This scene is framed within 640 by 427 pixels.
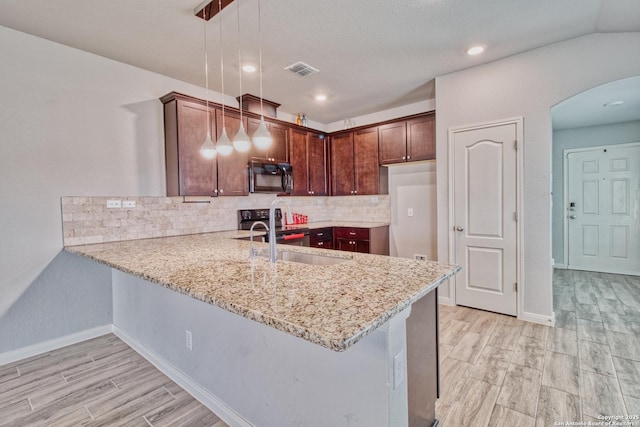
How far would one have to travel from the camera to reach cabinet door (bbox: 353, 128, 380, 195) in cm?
455

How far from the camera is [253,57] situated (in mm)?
2918

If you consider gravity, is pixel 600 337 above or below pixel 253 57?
below

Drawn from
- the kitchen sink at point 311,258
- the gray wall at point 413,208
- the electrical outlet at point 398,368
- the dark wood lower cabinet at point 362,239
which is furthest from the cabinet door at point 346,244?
the electrical outlet at point 398,368

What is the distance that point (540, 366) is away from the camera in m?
2.21

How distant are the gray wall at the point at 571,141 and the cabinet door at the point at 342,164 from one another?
365cm

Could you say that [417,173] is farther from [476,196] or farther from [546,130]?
[546,130]

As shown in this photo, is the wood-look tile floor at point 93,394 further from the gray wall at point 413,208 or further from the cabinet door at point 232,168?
the gray wall at point 413,208

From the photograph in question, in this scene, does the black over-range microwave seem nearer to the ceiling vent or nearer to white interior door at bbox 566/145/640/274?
the ceiling vent

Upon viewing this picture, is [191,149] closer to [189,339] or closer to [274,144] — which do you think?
[274,144]

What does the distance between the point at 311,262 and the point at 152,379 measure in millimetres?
1419

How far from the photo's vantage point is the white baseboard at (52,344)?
2.46 meters

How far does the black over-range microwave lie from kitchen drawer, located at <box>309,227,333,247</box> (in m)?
Result: 0.68

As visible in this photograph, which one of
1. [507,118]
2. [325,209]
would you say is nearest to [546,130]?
[507,118]

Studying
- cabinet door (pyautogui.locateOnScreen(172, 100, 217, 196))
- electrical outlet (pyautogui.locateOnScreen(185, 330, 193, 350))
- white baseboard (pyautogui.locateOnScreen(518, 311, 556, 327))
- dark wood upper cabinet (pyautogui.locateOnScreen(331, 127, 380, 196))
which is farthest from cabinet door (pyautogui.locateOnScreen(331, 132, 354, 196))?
electrical outlet (pyautogui.locateOnScreen(185, 330, 193, 350))
